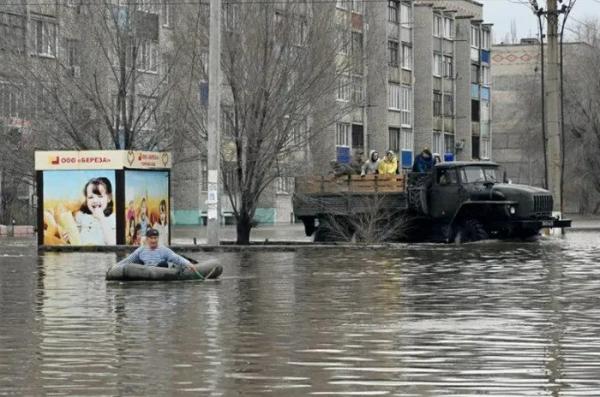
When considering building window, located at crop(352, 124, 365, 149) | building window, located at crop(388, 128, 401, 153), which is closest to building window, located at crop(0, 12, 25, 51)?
building window, located at crop(352, 124, 365, 149)

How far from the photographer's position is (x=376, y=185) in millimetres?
43031

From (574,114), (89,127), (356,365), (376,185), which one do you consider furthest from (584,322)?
(574,114)

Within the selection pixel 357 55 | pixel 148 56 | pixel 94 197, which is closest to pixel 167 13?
pixel 148 56

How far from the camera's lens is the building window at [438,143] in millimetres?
111312

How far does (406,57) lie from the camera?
351 ft

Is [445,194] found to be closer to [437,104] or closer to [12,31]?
[12,31]

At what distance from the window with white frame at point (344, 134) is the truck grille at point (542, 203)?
48925 mm

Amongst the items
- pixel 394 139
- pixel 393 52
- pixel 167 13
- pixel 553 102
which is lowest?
pixel 553 102

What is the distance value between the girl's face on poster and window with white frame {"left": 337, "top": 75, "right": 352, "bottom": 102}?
863cm

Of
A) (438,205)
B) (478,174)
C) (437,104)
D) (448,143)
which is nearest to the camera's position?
(438,205)

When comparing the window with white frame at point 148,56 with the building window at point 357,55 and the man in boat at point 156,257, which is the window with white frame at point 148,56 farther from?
the man in boat at point 156,257

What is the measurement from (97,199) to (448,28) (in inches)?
2956

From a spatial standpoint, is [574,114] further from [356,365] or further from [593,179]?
[356,365]

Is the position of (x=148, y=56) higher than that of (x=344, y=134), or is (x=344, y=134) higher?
(x=148, y=56)
